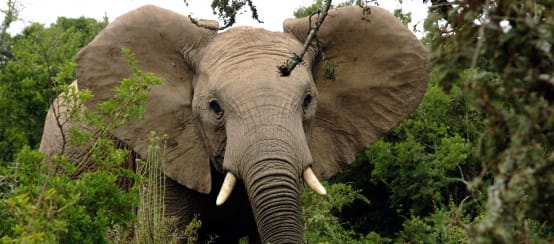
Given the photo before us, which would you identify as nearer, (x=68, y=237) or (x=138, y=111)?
(x=68, y=237)

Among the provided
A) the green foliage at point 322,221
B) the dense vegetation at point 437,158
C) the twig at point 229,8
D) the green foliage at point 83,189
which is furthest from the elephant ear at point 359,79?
the twig at point 229,8

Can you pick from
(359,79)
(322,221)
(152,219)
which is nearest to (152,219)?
(152,219)

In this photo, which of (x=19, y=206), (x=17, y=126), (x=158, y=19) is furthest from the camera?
(x=17, y=126)

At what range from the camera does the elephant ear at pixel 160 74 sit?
7426mm

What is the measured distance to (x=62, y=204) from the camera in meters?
5.46

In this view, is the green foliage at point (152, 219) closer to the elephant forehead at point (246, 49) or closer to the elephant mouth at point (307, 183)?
the elephant mouth at point (307, 183)

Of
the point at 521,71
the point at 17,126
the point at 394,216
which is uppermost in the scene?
the point at 521,71

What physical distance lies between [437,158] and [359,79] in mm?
2548

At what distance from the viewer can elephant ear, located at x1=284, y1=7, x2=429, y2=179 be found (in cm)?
778

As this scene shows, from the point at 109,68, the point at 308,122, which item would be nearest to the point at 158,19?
the point at 109,68

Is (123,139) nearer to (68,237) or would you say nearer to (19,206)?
(68,237)

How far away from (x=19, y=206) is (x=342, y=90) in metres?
3.26

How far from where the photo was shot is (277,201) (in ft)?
20.7

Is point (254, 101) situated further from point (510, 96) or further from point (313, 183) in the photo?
point (510, 96)
